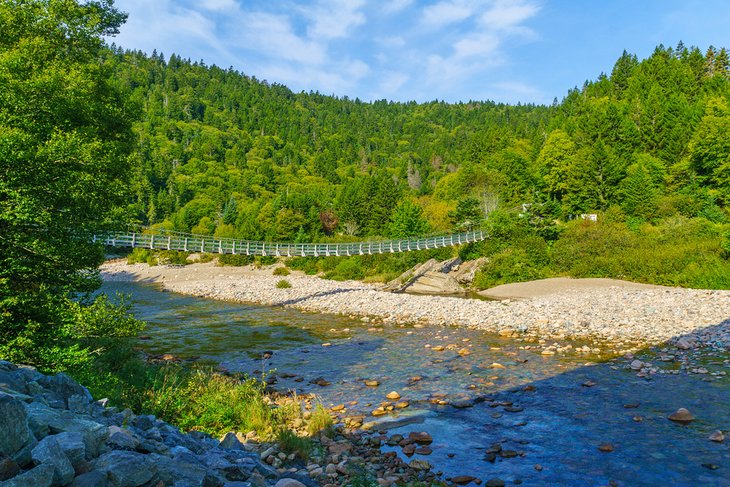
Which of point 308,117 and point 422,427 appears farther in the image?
point 308,117

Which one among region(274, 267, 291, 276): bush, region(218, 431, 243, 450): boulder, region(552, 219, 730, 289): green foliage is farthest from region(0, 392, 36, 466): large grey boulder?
region(274, 267, 291, 276): bush

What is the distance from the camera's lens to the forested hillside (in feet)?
101

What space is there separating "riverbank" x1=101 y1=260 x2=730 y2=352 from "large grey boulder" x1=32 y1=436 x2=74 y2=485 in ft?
40.5

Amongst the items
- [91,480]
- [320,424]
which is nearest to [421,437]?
[320,424]

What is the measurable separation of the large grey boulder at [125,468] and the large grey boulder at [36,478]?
0.40 meters

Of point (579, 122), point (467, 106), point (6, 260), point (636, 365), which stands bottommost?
point (636, 365)

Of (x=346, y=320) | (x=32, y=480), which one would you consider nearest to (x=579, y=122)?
(x=346, y=320)

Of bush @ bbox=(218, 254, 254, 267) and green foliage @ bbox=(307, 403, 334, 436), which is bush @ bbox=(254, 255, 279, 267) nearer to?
bush @ bbox=(218, 254, 254, 267)

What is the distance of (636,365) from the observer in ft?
31.3

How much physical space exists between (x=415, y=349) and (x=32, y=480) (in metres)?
10.3

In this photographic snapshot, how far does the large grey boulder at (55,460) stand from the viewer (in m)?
2.62

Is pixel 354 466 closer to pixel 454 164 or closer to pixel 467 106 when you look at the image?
pixel 454 164

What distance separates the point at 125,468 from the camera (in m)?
2.96

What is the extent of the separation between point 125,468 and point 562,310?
1600cm
